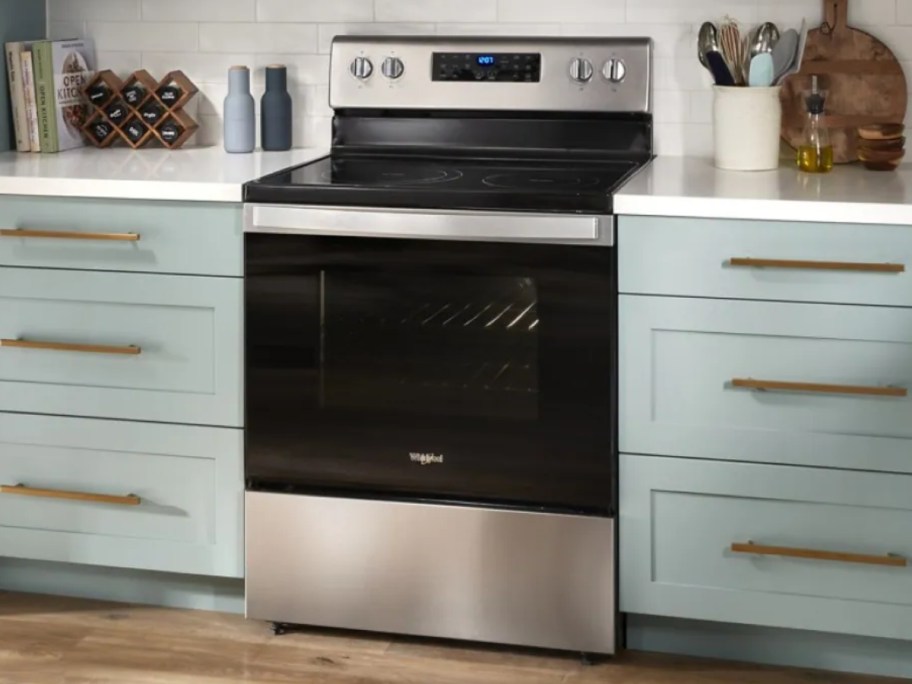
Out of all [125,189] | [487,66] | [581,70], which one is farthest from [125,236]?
[581,70]

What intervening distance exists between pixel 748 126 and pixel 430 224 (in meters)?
0.69

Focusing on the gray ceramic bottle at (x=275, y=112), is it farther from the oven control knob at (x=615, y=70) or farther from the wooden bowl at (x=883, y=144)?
the wooden bowl at (x=883, y=144)

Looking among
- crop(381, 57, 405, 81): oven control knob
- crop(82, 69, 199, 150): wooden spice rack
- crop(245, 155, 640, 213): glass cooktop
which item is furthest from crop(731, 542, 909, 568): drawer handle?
crop(82, 69, 199, 150): wooden spice rack

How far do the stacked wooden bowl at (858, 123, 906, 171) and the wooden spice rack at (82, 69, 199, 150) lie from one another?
1474 millimetres

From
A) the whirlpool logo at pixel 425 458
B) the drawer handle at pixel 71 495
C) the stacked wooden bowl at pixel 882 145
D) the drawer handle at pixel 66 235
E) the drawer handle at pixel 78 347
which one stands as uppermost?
the stacked wooden bowl at pixel 882 145

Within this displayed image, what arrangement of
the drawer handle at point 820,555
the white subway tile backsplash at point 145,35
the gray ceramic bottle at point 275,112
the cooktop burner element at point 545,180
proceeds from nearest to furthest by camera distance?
the drawer handle at point 820,555
the cooktop burner element at point 545,180
the gray ceramic bottle at point 275,112
the white subway tile backsplash at point 145,35

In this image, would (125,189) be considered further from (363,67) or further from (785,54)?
(785,54)

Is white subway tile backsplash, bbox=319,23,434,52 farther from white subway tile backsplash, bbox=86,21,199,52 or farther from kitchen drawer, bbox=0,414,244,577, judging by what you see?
kitchen drawer, bbox=0,414,244,577

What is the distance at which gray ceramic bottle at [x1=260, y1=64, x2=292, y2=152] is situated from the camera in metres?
3.26

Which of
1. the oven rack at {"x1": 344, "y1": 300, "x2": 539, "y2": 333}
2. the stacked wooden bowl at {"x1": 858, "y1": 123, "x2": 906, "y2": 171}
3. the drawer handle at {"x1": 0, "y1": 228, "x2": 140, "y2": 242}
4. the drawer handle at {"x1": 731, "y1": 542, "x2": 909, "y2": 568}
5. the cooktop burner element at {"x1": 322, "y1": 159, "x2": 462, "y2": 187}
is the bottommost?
the drawer handle at {"x1": 731, "y1": 542, "x2": 909, "y2": 568}

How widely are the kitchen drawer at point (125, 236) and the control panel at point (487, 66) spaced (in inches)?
24.7

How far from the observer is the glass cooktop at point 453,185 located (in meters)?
2.61

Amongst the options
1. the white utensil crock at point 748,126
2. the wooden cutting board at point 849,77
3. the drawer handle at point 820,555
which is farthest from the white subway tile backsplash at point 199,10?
the drawer handle at point 820,555

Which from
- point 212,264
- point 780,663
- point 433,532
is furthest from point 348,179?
point 780,663
